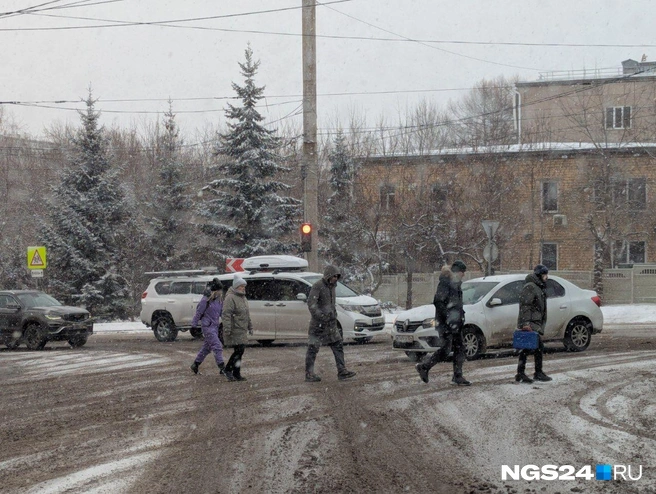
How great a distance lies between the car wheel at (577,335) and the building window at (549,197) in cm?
2727

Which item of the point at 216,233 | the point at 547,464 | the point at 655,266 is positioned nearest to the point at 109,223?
the point at 216,233

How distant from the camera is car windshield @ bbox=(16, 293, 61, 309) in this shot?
2267 cm

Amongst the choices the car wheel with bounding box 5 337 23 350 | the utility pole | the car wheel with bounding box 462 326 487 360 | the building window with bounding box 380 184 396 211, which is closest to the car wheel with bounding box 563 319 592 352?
the car wheel with bounding box 462 326 487 360

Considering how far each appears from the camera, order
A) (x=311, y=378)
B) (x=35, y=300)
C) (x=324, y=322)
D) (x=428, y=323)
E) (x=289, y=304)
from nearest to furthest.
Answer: (x=324, y=322) < (x=311, y=378) < (x=428, y=323) < (x=289, y=304) < (x=35, y=300)

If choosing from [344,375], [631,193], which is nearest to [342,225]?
[631,193]

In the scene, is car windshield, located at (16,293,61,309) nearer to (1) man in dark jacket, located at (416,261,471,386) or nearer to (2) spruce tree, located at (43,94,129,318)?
(2) spruce tree, located at (43,94,129,318)

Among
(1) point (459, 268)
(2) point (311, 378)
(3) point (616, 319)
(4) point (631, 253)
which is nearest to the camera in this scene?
(1) point (459, 268)

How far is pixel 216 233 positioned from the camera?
34188mm

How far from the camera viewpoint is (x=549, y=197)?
139ft

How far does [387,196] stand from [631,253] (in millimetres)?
13189

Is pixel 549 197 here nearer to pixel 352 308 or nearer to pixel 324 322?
pixel 352 308

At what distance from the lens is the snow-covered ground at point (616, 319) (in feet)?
93.7

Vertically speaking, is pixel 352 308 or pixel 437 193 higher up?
pixel 437 193

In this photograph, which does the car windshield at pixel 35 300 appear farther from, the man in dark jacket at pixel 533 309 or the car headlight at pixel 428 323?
the man in dark jacket at pixel 533 309
